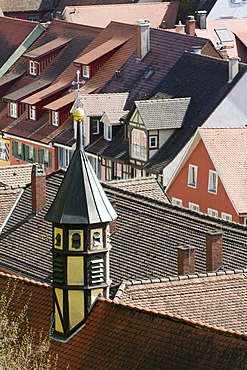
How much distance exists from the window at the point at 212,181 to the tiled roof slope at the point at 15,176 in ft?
36.5

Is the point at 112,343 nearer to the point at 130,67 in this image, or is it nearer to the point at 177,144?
the point at 177,144

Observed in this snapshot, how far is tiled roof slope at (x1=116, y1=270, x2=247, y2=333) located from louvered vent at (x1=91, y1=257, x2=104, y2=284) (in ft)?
6.93

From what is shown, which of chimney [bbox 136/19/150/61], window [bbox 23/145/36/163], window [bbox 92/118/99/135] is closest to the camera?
window [bbox 92/118/99/135]

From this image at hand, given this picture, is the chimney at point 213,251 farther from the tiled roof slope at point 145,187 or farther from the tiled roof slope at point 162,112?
the tiled roof slope at point 162,112

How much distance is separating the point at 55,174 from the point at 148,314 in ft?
74.6

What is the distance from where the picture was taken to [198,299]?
1790 inches

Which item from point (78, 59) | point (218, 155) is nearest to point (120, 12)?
point (78, 59)

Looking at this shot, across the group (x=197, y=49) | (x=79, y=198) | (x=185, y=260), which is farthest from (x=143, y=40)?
(x=79, y=198)

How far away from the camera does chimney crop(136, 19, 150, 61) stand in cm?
9731

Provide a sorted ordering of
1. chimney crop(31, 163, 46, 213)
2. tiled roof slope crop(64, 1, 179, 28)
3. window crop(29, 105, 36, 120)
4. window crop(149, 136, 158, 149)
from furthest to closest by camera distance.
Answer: tiled roof slope crop(64, 1, 179, 28) → window crop(29, 105, 36, 120) → window crop(149, 136, 158, 149) → chimney crop(31, 163, 46, 213)

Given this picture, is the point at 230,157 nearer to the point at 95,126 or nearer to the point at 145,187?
the point at 145,187

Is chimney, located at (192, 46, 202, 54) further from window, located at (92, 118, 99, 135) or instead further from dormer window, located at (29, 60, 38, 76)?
dormer window, located at (29, 60, 38, 76)

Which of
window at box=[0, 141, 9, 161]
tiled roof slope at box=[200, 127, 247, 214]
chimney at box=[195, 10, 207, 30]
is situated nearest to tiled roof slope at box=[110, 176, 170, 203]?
tiled roof slope at box=[200, 127, 247, 214]

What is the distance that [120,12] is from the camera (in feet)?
402
